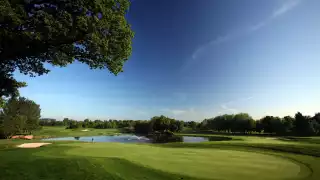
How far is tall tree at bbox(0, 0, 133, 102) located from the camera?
12.4 meters

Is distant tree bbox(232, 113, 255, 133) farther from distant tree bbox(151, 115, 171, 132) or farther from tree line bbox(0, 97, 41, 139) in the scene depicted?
tree line bbox(0, 97, 41, 139)

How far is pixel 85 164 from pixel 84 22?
30.4ft

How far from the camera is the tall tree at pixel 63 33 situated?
1242 centimetres

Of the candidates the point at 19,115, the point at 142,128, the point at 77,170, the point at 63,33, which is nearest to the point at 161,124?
the point at 142,128

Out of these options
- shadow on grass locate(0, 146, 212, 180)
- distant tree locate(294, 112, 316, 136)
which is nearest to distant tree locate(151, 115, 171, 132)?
distant tree locate(294, 112, 316, 136)

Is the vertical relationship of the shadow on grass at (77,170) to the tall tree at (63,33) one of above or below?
below

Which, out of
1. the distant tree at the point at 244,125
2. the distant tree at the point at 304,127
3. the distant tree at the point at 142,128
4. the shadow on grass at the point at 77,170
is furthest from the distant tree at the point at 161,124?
the shadow on grass at the point at 77,170

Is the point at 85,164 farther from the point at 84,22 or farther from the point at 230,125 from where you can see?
the point at 230,125

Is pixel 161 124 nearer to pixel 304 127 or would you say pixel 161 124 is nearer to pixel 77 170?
pixel 304 127

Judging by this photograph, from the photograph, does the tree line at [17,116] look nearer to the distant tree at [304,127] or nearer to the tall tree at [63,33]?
the tall tree at [63,33]

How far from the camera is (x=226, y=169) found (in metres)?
14.8

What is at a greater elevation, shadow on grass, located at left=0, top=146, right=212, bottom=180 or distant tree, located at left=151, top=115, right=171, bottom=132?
distant tree, located at left=151, top=115, right=171, bottom=132

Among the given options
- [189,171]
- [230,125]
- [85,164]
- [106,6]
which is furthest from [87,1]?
[230,125]

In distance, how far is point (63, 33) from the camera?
42.1 ft
